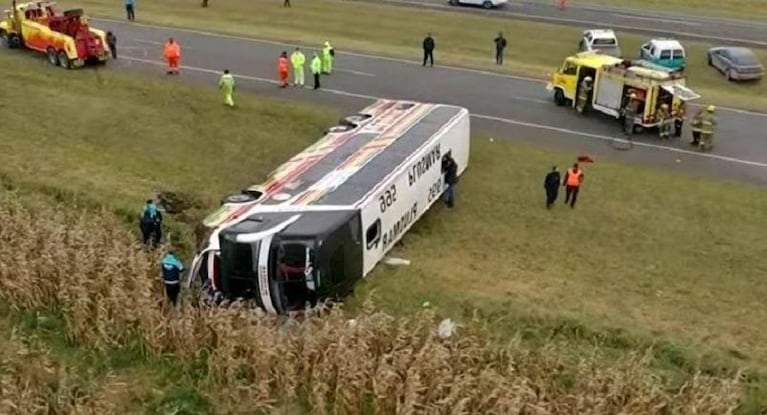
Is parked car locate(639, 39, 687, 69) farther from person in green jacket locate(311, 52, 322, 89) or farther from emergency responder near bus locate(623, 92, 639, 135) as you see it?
person in green jacket locate(311, 52, 322, 89)

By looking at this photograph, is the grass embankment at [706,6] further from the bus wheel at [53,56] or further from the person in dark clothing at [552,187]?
the person in dark clothing at [552,187]

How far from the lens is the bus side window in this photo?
2036 centimetres

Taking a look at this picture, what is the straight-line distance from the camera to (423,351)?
1608 cm

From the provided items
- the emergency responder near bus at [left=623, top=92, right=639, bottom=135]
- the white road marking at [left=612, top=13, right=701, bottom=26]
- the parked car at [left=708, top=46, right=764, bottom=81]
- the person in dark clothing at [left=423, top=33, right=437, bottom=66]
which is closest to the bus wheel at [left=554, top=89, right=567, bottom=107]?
the emergency responder near bus at [left=623, top=92, right=639, bottom=135]

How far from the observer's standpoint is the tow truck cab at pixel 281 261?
18281 mm

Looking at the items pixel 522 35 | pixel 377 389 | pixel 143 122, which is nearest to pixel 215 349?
pixel 377 389

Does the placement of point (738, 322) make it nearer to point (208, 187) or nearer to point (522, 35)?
point (208, 187)

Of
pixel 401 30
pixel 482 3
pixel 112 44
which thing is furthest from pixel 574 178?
pixel 482 3

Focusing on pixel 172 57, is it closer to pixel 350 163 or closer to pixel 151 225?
pixel 151 225

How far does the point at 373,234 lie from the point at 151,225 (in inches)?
197

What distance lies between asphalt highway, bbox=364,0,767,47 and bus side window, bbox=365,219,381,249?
31.5m

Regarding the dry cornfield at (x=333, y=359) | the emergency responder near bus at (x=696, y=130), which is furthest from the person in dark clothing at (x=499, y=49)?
the dry cornfield at (x=333, y=359)

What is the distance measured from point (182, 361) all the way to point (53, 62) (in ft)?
72.4

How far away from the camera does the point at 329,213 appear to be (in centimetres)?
1944
